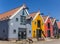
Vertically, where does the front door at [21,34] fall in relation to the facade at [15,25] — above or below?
below

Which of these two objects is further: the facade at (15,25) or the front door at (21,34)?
the front door at (21,34)

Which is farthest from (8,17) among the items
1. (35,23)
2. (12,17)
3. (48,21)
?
(48,21)

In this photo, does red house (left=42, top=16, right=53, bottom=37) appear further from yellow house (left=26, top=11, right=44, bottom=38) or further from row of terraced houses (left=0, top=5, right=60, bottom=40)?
yellow house (left=26, top=11, right=44, bottom=38)

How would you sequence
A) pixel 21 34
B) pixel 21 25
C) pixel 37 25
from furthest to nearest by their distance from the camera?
pixel 37 25 < pixel 21 34 < pixel 21 25

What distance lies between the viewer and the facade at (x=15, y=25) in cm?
4019

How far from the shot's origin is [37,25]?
47875mm

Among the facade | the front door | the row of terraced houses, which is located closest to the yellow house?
the row of terraced houses

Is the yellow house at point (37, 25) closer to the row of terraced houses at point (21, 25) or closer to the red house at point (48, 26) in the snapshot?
the row of terraced houses at point (21, 25)

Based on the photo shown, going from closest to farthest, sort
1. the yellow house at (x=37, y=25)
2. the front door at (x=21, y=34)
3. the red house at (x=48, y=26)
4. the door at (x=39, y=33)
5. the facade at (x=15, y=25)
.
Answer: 1. the facade at (x=15, y=25)
2. the front door at (x=21, y=34)
3. the yellow house at (x=37, y=25)
4. the door at (x=39, y=33)
5. the red house at (x=48, y=26)

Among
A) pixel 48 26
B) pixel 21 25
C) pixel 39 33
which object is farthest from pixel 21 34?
pixel 48 26

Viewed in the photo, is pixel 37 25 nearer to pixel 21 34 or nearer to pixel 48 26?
pixel 21 34

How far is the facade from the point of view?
4019 centimetres

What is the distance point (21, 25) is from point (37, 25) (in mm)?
6769

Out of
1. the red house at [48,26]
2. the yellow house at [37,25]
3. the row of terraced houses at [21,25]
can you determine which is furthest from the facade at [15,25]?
the red house at [48,26]
